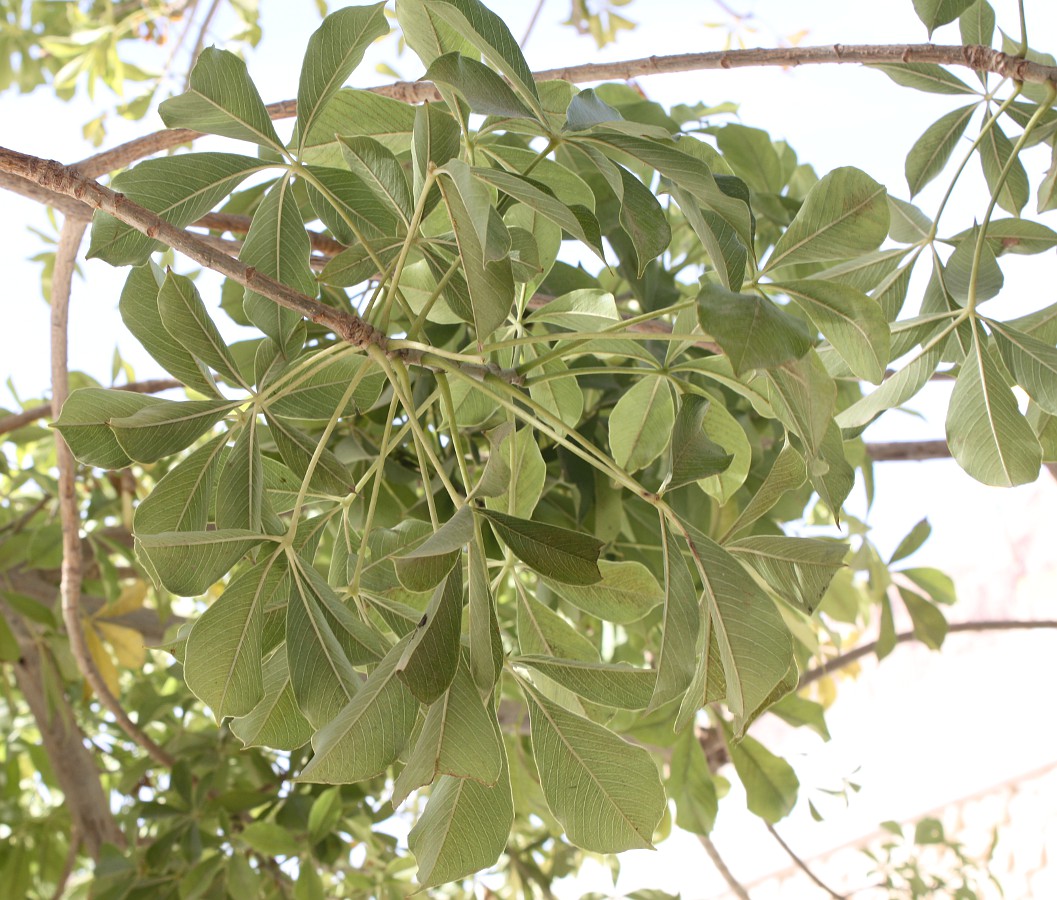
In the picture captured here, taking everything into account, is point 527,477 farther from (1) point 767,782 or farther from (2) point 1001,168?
(1) point 767,782

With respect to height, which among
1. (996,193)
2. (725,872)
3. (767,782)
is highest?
(996,193)

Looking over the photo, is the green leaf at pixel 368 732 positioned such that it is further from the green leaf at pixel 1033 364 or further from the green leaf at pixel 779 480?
the green leaf at pixel 1033 364

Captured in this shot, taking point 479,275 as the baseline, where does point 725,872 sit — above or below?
below

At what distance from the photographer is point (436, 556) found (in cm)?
27

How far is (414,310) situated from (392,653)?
227 mm

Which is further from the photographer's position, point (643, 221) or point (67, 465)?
point (67, 465)

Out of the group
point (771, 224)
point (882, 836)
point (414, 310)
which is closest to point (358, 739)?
point (414, 310)

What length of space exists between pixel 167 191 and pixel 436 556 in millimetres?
214

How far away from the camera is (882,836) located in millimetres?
1645

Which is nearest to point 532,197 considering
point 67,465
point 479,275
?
point 479,275

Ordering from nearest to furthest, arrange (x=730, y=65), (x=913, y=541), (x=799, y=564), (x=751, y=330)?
(x=751, y=330)
(x=799, y=564)
(x=730, y=65)
(x=913, y=541)

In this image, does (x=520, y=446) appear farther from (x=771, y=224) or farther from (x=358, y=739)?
(x=771, y=224)

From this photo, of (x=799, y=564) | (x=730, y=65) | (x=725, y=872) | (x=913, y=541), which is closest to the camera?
(x=799, y=564)

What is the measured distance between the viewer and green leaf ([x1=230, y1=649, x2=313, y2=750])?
378 mm
